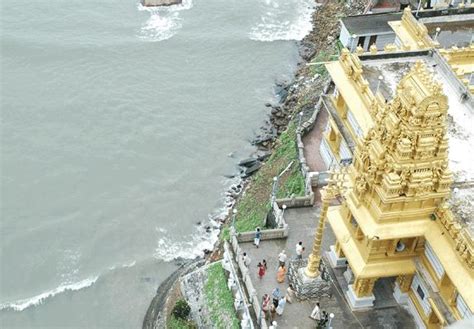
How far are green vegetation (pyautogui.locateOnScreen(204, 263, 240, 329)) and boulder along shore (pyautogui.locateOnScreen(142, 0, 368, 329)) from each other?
3.41 metres

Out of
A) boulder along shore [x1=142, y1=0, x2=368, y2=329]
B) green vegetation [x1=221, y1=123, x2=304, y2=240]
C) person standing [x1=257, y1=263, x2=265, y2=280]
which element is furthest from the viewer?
green vegetation [x1=221, y1=123, x2=304, y2=240]

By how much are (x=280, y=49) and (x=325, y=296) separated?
42.0 m

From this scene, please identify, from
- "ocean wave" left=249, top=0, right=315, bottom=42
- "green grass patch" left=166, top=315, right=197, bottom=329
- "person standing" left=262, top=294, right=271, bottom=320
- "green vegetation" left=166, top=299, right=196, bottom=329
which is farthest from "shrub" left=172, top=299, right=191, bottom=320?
"ocean wave" left=249, top=0, right=315, bottom=42

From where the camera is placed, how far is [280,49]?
75562mm

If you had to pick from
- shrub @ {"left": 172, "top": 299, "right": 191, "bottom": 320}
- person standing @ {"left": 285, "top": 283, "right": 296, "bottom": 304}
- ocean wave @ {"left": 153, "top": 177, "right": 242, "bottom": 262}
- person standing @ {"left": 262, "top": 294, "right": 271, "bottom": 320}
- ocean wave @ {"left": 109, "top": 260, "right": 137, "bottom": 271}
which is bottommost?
person standing @ {"left": 262, "top": 294, "right": 271, "bottom": 320}

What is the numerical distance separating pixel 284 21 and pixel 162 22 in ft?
45.9

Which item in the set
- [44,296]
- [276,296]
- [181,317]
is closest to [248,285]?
[276,296]

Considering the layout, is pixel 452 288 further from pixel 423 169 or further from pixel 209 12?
pixel 209 12

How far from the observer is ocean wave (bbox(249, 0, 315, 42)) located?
256 feet

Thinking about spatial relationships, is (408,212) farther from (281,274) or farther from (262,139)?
(262,139)

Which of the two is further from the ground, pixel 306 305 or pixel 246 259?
pixel 246 259

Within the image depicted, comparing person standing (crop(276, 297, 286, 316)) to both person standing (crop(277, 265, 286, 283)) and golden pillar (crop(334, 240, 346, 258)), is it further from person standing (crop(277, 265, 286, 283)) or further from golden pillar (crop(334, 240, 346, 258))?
golden pillar (crop(334, 240, 346, 258))

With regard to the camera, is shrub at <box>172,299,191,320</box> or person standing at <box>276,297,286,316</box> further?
shrub at <box>172,299,191,320</box>

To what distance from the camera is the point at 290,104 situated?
6519 centimetres
